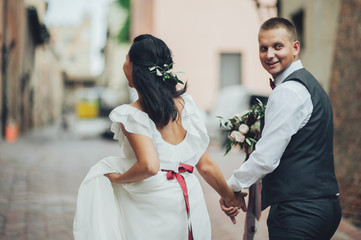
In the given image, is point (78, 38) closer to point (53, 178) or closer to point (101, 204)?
point (53, 178)

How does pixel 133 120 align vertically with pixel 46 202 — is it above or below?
above

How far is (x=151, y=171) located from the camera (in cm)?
244

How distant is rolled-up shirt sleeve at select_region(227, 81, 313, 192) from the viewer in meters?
2.32

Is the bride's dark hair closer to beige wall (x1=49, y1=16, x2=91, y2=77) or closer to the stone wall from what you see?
the stone wall

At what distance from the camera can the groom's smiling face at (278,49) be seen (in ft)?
8.31

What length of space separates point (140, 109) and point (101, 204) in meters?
0.60

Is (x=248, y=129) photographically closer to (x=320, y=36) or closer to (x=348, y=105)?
(x=348, y=105)

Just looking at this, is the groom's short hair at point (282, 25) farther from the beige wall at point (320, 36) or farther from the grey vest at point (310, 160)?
the beige wall at point (320, 36)

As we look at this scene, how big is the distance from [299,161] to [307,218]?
29 cm

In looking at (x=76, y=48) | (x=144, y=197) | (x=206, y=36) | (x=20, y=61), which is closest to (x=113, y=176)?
(x=144, y=197)

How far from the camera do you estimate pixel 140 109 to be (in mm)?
2572

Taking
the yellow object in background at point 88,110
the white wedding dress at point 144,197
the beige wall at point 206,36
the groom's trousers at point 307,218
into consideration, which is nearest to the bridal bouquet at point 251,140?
the white wedding dress at point 144,197

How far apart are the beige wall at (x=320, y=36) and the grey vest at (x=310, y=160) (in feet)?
24.1

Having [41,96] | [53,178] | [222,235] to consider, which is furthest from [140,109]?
[41,96]
